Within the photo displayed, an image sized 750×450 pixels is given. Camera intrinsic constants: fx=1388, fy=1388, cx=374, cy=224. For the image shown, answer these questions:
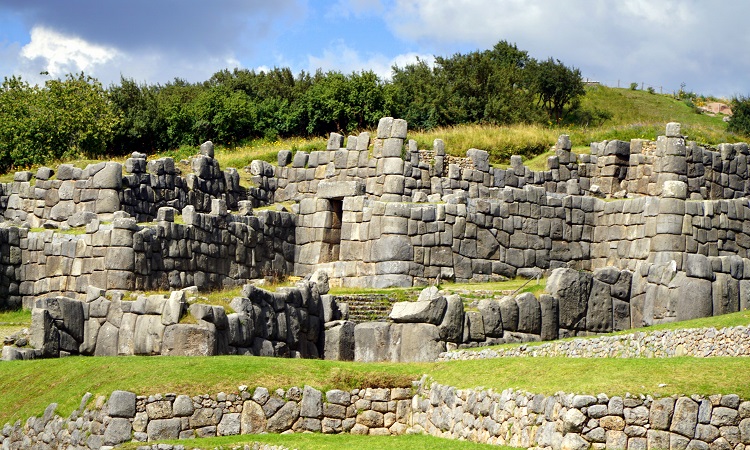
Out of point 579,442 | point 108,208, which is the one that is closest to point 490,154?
point 108,208

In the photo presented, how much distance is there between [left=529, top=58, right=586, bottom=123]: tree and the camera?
219ft

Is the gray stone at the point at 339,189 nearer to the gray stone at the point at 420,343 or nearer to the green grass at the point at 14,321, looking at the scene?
the gray stone at the point at 420,343

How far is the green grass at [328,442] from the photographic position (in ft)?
73.5

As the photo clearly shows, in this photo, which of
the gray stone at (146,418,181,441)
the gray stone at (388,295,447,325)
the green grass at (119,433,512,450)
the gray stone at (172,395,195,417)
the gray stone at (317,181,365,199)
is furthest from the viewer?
the gray stone at (317,181,365,199)

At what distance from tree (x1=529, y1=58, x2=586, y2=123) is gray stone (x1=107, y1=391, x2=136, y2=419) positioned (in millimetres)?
44433

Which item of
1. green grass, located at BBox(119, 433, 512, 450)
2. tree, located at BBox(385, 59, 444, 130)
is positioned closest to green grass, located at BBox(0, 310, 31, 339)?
green grass, located at BBox(119, 433, 512, 450)

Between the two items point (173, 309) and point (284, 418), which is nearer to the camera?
point (284, 418)

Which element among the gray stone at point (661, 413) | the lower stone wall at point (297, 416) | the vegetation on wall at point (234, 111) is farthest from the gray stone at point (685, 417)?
the vegetation on wall at point (234, 111)

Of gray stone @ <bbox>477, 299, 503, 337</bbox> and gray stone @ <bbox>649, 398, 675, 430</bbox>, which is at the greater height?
gray stone @ <bbox>477, 299, 503, 337</bbox>

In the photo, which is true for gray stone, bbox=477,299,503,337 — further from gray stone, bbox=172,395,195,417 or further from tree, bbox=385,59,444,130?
tree, bbox=385,59,444,130

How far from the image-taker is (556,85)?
66.6 m

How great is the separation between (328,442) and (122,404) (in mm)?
3846

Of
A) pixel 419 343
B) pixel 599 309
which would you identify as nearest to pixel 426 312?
pixel 419 343

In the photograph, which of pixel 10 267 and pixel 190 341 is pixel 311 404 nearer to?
pixel 190 341
